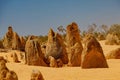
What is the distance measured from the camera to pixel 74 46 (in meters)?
17.1

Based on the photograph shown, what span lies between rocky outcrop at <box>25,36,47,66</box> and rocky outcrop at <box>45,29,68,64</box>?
0.83 meters

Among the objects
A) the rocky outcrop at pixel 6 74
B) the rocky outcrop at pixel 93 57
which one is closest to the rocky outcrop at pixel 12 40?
the rocky outcrop at pixel 93 57

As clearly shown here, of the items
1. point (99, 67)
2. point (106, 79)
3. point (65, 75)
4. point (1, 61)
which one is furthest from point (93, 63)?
point (1, 61)

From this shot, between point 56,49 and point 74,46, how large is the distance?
1.34 meters

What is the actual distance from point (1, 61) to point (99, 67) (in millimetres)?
4678

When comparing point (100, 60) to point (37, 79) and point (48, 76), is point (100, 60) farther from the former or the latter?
point (37, 79)

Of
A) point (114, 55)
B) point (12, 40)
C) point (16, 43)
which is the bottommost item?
point (114, 55)

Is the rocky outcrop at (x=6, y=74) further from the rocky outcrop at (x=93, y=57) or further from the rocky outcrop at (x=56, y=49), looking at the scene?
the rocky outcrop at (x=56, y=49)

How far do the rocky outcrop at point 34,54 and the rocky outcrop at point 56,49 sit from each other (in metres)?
0.83

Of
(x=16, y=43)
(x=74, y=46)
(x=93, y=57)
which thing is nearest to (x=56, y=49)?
(x=74, y=46)

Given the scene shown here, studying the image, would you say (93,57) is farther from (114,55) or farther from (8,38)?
(8,38)

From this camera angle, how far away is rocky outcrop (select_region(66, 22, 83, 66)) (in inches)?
654

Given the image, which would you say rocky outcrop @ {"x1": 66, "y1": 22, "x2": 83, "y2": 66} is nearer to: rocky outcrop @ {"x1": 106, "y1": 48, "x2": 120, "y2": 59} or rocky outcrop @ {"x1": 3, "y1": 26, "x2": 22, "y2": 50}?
rocky outcrop @ {"x1": 106, "y1": 48, "x2": 120, "y2": 59}

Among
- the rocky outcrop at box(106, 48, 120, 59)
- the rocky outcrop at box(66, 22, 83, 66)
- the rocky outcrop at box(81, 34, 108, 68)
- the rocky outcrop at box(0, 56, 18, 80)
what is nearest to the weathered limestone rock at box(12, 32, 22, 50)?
the rocky outcrop at box(106, 48, 120, 59)
